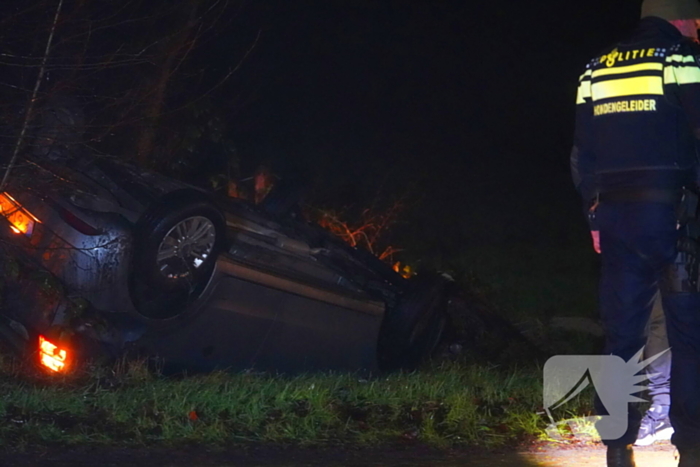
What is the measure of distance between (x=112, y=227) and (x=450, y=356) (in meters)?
2.94

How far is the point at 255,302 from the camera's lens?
619cm

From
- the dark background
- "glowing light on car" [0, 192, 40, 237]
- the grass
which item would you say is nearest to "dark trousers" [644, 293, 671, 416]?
the grass

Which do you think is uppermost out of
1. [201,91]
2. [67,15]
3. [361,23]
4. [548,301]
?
[361,23]

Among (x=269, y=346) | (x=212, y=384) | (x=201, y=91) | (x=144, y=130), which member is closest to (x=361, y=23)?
(x=201, y=91)

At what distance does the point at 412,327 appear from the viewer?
685cm

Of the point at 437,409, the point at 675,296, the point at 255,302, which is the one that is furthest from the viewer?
the point at 255,302

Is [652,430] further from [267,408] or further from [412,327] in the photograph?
[412,327]

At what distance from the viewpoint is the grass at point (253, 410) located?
15.4ft

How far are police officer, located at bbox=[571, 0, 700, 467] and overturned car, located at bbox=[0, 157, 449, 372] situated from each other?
2.90 metres

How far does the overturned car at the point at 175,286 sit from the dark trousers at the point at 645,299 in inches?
116

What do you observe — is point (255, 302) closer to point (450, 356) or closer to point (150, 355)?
point (150, 355)

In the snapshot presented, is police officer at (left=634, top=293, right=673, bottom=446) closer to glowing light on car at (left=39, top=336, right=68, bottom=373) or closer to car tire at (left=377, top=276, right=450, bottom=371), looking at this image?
car tire at (left=377, top=276, right=450, bottom=371)
